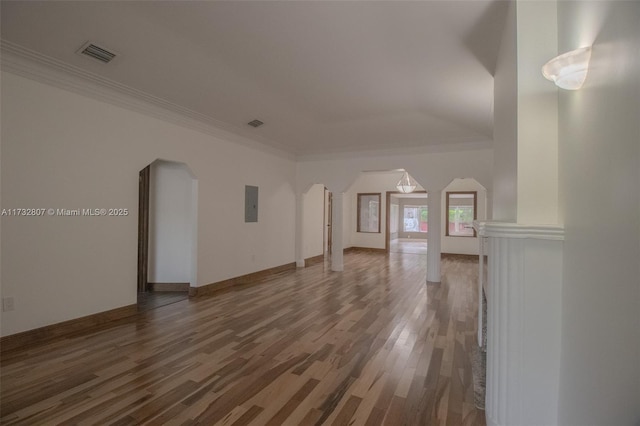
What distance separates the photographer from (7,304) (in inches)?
→ 111

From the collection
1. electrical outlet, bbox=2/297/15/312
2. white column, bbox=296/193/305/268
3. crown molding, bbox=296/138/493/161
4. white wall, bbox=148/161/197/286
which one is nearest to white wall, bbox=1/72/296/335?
electrical outlet, bbox=2/297/15/312

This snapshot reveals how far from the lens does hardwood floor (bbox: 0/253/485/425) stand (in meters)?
1.95

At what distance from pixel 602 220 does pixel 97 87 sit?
184 inches

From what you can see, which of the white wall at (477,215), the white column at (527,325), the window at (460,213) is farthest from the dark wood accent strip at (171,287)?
the window at (460,213)

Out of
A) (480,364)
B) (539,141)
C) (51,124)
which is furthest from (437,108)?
(51,124)

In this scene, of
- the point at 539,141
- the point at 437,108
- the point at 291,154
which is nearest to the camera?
the point at 539,141

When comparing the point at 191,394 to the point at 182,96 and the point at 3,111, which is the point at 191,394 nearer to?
the point at 3,111

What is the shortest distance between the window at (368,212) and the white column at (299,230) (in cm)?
412

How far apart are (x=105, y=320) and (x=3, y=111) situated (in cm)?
248

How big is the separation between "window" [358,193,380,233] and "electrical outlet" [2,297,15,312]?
375 inches

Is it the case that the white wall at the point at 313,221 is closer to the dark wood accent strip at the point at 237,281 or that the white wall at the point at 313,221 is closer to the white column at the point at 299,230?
the white column at the point at 299,230

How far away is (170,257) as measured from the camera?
5.18 m

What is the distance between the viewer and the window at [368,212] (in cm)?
1098

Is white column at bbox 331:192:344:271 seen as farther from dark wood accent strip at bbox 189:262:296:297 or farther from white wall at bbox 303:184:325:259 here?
dark wood accent strip at bbox 189:262:296:297
